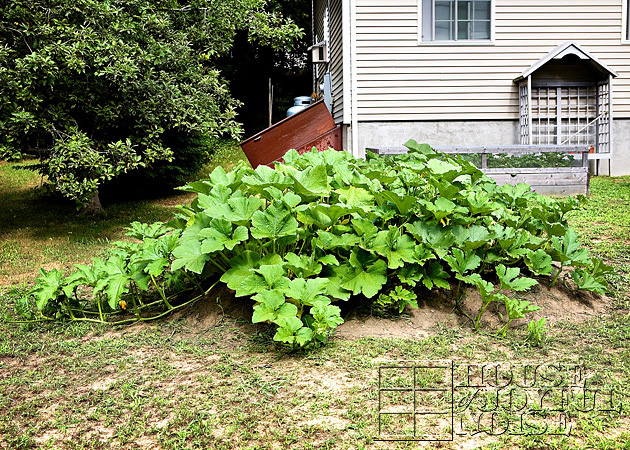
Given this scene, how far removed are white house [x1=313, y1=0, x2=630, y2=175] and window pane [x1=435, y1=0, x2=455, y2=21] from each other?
19mm

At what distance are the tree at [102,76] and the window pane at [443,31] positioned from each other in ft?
14.2

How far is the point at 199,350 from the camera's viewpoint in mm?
3295

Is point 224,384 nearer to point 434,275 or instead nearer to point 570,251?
point 434,275

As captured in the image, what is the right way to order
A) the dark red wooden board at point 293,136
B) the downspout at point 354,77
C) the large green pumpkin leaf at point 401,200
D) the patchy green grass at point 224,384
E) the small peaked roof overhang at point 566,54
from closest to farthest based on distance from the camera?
the patchy green grass at point 224,384
the large green pumpkin leaf at point 401,200
the dark red wooden board at point 293,136
the small peaked roof overhang at point 566,54
the downspout at point 354,77

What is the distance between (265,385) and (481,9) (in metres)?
11.0

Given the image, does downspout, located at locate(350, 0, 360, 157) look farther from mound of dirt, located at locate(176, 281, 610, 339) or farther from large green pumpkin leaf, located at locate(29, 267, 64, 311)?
large green pumpkin leaf, located at locate(29, 267, 64, 311)

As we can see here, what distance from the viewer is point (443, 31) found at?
470 inches

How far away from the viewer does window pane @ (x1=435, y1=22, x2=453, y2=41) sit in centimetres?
1190

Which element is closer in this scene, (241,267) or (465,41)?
(241,267)

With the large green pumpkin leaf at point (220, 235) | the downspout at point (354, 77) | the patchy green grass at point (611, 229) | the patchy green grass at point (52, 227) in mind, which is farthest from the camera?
the downspout at point (354, 77)

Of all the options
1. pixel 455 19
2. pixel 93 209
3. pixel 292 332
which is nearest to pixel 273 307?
pixel 292 332

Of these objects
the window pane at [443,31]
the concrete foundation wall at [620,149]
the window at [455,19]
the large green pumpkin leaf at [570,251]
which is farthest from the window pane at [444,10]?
the large green pumpkin leaf at [570,251]

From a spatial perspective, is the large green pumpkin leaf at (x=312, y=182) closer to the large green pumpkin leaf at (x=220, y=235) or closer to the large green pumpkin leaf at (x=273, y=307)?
the large green pumpkin leaf at (x=220, y=235)

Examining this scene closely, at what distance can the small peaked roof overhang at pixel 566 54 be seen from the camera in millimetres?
11539
